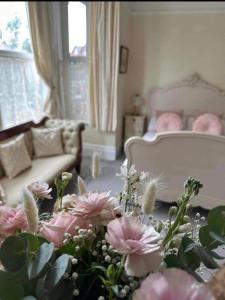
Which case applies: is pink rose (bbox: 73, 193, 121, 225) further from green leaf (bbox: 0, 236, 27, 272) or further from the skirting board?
the skirting board

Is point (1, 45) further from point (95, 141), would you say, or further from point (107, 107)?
point (95, 141)

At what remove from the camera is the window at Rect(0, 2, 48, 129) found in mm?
567

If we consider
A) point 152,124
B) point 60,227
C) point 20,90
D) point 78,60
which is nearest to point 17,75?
point 20,90

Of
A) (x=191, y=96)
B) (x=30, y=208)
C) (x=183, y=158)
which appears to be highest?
(x=191, y=96)

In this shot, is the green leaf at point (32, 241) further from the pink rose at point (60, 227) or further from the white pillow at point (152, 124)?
the white pillow at point (152, 124)

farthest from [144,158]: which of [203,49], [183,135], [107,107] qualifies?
[203,49]

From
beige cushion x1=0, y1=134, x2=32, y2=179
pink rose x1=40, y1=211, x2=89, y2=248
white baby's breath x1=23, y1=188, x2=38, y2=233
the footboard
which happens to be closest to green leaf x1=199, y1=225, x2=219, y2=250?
pink rose x1=40, y1=211, x2=89, y2=248

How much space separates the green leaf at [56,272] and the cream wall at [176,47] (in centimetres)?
58

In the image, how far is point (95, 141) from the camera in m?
1.00

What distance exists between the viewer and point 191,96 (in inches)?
40.9

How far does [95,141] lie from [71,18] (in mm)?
537

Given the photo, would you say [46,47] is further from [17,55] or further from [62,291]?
[62,291]

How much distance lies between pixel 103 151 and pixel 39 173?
0.97 ft

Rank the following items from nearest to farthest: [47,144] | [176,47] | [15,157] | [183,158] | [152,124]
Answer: [176,47] < [15,157] < [47,144] < [152,124] < [183,158]
